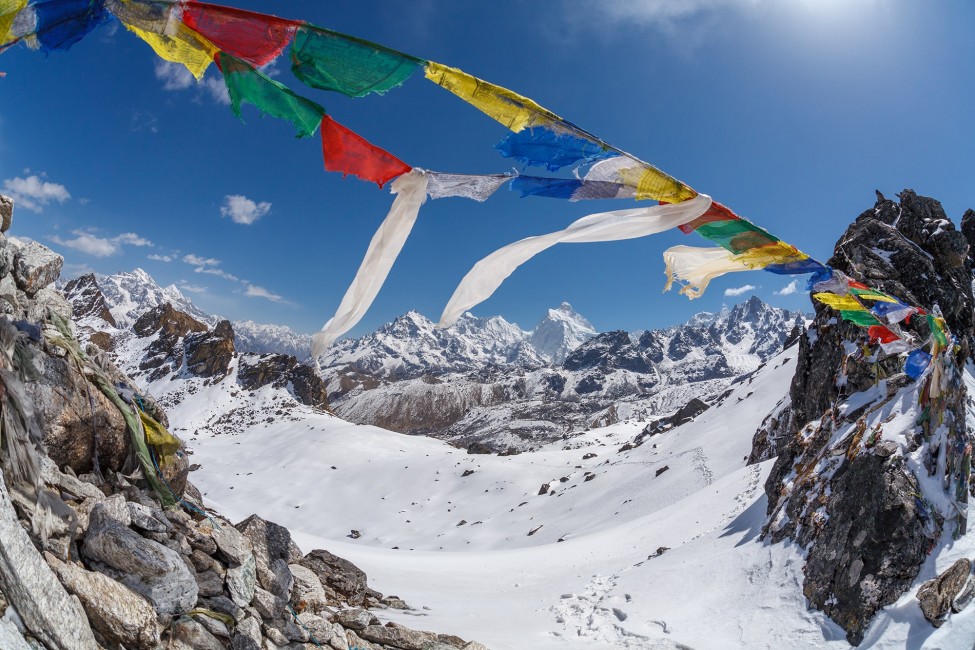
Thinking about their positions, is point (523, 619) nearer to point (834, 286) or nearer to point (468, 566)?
point (834, 286)

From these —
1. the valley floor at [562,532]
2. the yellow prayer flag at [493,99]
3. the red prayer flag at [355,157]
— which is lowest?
the valley floor at [562,532]

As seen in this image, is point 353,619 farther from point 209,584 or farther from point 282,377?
point 282,377

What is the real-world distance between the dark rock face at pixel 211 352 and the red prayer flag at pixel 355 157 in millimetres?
127773

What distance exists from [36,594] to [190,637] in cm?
A: 169

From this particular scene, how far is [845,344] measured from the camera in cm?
1728

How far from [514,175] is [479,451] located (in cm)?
6688

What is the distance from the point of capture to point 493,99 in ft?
16.9

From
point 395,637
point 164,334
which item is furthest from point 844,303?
point 164,334

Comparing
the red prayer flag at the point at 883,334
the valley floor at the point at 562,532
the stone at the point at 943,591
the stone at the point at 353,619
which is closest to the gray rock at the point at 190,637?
the stone at the point at 353,619

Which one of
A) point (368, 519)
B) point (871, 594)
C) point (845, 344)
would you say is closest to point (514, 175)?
point (871, 594)

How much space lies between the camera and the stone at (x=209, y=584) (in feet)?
17.9

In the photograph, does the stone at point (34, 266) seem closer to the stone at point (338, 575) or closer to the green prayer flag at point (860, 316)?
the stone at point (338, 575)

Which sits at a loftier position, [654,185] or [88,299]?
[88,299]

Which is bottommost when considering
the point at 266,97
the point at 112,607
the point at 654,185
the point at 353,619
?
the point at 353,619
